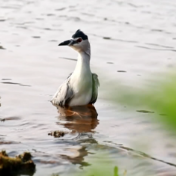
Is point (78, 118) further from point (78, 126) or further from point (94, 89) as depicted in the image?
point (94, 89)

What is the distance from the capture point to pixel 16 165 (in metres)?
5.15

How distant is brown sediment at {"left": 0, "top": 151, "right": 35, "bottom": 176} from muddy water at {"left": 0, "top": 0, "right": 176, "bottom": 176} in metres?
0.12

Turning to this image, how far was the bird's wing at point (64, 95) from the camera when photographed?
8.74 meters

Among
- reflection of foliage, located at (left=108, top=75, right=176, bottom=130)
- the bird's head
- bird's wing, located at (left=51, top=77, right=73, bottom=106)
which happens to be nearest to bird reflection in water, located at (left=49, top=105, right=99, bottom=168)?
bird's wing, located at (left=51, top=77, right=73, bottom=106)

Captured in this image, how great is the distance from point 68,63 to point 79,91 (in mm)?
2998

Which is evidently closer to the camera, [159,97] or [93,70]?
[159,97]

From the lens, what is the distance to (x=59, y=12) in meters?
16.9

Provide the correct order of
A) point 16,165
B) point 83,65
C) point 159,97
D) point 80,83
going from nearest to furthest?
point 159,97
point 16,165
point 80,83
point 83,65

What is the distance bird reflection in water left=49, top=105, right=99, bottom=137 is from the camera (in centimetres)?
774

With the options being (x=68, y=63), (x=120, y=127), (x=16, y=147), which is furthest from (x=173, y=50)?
(x=16, y=147)

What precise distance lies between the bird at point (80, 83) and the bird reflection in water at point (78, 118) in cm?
10

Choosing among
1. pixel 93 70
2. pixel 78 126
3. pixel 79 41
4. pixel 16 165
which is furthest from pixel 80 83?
pixel 93 70

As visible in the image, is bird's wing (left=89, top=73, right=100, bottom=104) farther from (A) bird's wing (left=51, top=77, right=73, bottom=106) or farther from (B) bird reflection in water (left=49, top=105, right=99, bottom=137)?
(A) bird's wing (left=51, top=77, right=73, bottom=106)

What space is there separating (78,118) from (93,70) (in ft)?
21.5
